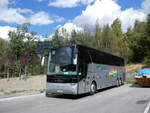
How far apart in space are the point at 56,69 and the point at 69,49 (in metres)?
1.52

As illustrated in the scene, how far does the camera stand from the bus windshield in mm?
14367

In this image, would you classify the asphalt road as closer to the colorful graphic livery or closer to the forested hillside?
the colorful graphic livery

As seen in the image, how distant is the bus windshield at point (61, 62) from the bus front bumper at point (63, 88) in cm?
70

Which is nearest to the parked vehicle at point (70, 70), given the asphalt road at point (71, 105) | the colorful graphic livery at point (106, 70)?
the asphalt road at point (71, 105)

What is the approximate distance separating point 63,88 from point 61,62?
64.5 inches

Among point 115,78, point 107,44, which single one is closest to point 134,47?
point 107,44

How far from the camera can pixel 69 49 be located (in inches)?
576

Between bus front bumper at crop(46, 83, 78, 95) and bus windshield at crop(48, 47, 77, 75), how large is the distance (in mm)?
699

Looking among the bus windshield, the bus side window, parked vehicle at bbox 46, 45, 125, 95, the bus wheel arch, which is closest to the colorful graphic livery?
the bus wheel arch

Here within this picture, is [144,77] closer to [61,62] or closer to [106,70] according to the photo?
[106,70]

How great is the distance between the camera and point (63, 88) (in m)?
14.4

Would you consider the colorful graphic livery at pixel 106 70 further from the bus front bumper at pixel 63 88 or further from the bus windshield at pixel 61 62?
the bus front bumper at pixel 63 88

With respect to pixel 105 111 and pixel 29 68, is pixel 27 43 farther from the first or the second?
pixel 105 111

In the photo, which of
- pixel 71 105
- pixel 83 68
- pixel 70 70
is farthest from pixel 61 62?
pixel 71 105
